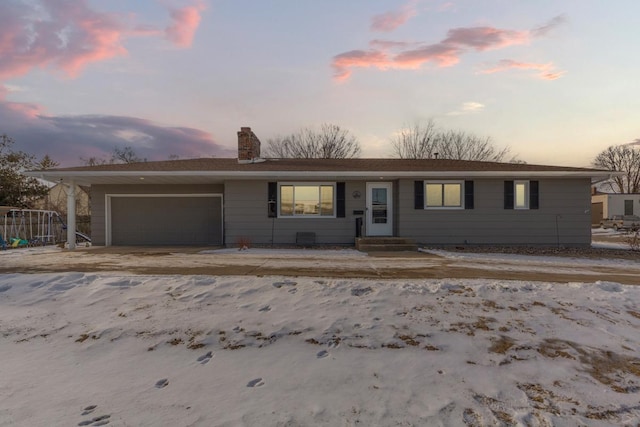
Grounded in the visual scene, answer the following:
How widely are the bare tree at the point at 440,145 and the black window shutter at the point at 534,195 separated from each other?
1818 centimetres

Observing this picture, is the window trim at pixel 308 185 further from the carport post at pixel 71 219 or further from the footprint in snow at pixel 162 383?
the footprint in snow at pixel 162 383

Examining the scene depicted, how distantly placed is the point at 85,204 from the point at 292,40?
30214 millimetres

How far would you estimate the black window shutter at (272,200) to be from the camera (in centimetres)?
1218

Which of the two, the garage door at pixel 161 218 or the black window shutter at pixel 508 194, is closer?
the black window shutter at pixel 508 194

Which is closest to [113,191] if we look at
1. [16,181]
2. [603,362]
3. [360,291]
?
[16,181]

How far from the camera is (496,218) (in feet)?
→ 39.7

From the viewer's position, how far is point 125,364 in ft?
10.5

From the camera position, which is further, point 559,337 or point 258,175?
point 258,175

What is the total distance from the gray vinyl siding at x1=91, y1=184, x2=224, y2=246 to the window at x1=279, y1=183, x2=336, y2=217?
2.90 meters

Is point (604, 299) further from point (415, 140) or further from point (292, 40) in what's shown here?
point (415, 140)

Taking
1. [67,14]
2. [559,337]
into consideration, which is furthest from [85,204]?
[559,337]

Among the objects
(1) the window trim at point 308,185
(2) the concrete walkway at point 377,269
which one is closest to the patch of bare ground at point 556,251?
(2) the concrete walkway at point 377,269

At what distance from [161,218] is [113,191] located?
218 centimetres

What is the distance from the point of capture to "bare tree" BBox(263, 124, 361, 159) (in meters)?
30.8
